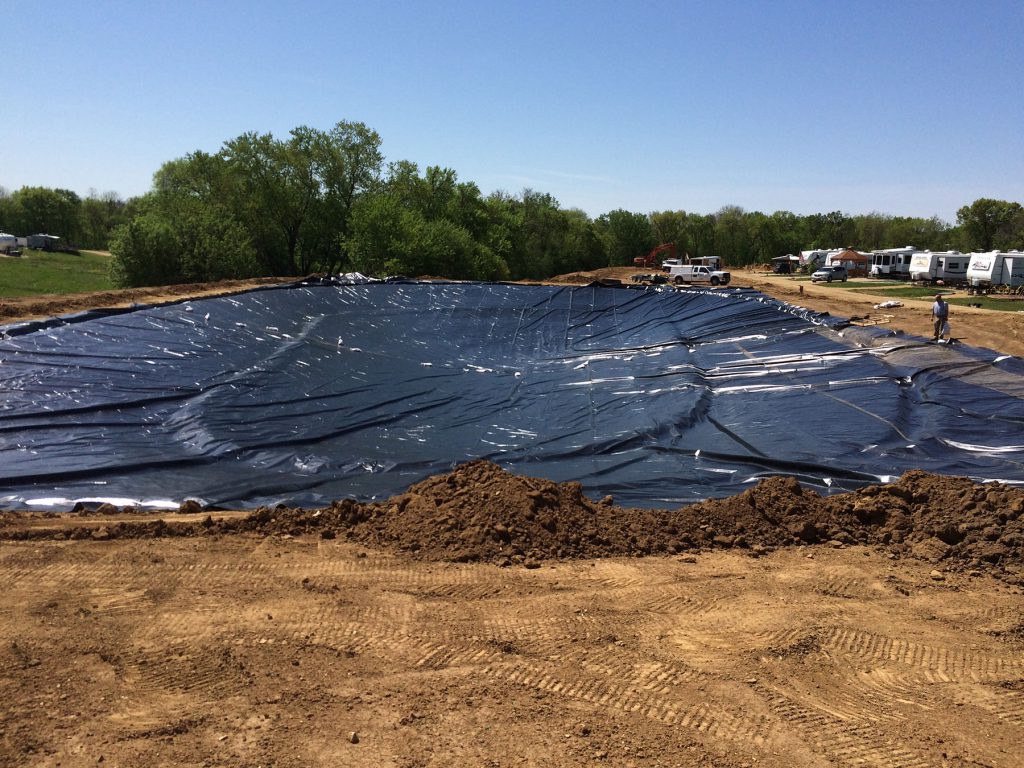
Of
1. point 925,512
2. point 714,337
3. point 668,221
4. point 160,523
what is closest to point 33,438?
point 160,523

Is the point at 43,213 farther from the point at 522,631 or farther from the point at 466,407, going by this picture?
the point at 522,631

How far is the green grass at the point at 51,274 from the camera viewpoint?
31.6m

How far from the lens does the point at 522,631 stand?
15.6ft

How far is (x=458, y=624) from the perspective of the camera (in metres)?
4.86

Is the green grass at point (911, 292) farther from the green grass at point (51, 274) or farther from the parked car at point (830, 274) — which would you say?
the green grass at point (51, 274)

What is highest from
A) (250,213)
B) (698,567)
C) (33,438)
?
(250,213)

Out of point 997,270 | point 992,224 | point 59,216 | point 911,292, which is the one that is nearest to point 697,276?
point 911,292

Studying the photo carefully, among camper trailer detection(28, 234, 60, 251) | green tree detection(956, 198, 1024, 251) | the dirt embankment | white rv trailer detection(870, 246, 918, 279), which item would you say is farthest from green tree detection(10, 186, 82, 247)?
green tree detection(956, 198, 1024, 251)

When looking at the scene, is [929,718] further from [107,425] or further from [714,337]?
[714,337]

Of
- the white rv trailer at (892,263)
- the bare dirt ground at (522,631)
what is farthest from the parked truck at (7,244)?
the white rv trailer at (892,263)

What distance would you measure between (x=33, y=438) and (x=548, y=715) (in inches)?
314

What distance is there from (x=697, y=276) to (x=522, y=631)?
36357 millimetres

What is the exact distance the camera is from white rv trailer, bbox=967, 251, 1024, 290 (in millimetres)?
29719

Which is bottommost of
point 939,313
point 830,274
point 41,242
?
point 939,313
